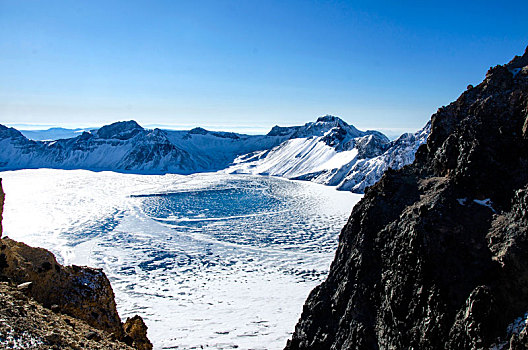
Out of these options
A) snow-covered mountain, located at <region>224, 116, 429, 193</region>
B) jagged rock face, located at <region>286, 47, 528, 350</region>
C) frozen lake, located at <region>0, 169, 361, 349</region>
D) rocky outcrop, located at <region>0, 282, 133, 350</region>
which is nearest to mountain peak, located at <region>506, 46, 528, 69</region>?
jagged rock face, located at <region>286, 47, 528, 350</region>

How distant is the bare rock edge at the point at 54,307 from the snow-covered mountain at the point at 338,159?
83690mm

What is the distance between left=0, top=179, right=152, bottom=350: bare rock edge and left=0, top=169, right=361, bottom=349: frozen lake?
11.5m

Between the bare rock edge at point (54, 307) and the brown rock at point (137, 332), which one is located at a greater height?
the bare rock edge at point (54, 307)

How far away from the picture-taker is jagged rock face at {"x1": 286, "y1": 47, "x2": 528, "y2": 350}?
411 inches

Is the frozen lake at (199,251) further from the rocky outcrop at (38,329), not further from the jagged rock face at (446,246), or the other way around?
the rocky outcrop at (38,329)

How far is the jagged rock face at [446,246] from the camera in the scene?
10430 mm

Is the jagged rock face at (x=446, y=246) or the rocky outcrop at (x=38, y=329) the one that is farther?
the jagged rock face at (x=446, y=246)

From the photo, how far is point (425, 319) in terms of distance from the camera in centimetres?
1172

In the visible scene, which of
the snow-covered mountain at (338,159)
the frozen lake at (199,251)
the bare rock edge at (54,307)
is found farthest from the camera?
the snow-covered mountain at (338,159)

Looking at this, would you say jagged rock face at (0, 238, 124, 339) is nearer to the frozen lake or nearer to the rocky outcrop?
the rocky outcrop

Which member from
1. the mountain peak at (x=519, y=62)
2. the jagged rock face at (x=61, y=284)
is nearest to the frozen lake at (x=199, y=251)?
the jagged rock face at (x=61, y=284)

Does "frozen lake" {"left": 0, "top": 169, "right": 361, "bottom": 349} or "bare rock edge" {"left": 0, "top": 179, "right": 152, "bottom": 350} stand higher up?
"bare rock edge" {"left": 0, "top": 179, "right": 152, "bottom": 350}

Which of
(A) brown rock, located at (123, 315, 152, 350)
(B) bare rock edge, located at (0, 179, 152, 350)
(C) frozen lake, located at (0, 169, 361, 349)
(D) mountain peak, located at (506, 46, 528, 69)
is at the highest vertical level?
(D) mountain peak, located at (506, 46, 528, 69)

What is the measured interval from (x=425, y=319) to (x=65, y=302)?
40.2 feet
